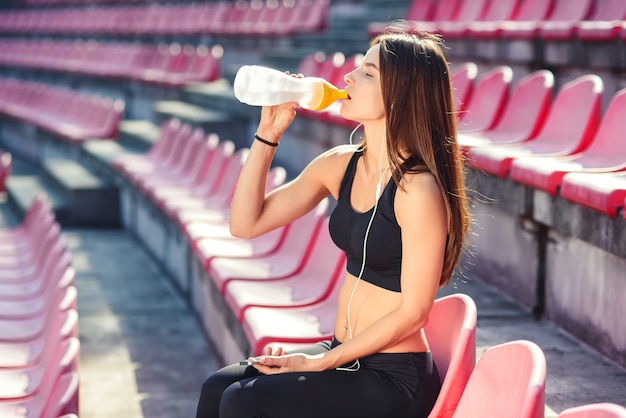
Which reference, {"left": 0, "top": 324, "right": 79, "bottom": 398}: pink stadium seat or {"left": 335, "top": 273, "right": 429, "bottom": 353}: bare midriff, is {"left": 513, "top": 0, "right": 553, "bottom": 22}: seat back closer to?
{"left": 0, "top": 324, "right": 79, "bottom": 398}: pink stadium seat

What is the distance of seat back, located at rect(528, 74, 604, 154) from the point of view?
9.52ft

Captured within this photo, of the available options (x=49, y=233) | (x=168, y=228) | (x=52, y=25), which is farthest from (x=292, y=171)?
(x=52, y=25)

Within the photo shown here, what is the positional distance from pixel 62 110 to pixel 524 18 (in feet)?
18.1

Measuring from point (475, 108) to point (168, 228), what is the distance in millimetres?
1767

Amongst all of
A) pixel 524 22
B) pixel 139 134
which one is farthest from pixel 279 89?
pixel 139 134

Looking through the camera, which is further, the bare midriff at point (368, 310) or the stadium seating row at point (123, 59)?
the stadium seating row at point (123, 59)

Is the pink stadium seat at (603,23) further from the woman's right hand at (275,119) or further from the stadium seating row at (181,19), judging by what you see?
the stadium seating row at (181,19)

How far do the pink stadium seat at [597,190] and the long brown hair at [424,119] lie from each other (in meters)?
0.57

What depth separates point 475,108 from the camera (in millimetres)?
3727

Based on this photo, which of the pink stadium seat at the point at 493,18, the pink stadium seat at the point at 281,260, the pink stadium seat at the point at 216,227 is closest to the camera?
the pink stadium seat at the point at 281,260

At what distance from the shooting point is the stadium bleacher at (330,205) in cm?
229

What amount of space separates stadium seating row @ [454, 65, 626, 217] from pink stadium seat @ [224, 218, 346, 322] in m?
0.52

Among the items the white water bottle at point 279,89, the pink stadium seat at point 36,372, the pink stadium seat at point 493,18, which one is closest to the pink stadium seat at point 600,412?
the white water bottle at point 279,89

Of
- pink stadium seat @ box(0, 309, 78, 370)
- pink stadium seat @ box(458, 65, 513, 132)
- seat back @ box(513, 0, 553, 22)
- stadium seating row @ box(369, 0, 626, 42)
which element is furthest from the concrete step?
pink stadium seat @ box(0, 309, 78, 370)
